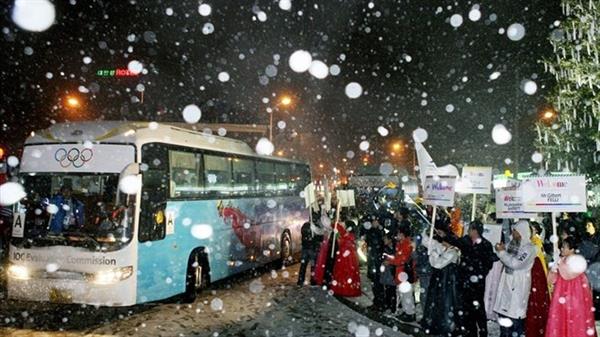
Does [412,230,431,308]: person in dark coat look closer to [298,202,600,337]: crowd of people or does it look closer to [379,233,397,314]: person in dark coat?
[298,202,600,337]: crowd of people

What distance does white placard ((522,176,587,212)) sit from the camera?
22.8 ft

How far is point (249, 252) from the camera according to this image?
42.9ft

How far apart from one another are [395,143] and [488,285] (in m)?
54.4

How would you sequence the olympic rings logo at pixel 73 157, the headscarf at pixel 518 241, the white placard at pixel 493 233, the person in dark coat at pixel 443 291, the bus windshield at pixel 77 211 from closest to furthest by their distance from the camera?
1. the headscarf at pixel 518 241
2. the person in dark coat at pixel 443 291
3. the bus windshield at pixel 77 211
4. the olympic rings logo at pixel 73 157
5. the white placard at pixel 493 233

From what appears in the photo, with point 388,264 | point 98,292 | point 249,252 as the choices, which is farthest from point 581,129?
point 98,292

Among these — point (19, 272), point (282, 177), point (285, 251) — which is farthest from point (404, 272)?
point (282, 177)

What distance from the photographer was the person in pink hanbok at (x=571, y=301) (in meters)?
5.95

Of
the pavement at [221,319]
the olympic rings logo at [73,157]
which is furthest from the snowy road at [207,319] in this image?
the olympic rings logo at [73,157]

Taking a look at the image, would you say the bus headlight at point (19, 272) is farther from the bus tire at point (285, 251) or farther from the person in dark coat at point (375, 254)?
the bus tire at point (285, 251)

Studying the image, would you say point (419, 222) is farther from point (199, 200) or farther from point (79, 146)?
point (79, 146)

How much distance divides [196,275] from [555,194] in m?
6.78

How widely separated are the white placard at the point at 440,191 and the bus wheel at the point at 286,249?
695 centimetres

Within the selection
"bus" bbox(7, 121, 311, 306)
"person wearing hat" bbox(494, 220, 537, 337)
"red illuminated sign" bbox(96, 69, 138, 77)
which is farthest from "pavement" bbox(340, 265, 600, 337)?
"red illuminated sign" bbox(96, 69, 138, 77)

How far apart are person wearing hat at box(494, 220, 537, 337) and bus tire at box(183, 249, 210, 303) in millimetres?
5711
